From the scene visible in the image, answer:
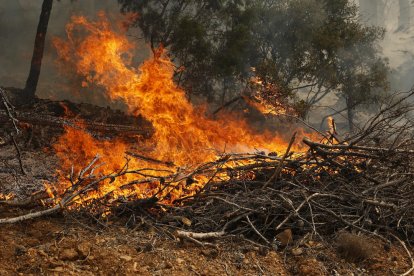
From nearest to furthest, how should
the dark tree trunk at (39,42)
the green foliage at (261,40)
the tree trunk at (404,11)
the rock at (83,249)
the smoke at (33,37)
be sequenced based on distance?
the rock at (83,249) → the dark tree trunk at (39,42) → the green foliage at (261,40) → the smoke at (33,37) → the tree trunk at (404,11)

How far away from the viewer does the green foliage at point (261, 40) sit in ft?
55.9

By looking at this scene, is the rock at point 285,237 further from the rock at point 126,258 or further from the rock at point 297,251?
the rock at point 126,258

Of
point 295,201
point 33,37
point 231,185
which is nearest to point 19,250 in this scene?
point 231,185

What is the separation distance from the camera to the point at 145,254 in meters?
3.69

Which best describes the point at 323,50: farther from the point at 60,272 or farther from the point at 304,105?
the point at 60,272

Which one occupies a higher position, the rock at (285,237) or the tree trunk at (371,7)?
the tree trunk at (371,7)

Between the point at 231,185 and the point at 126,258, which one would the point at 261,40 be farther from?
the point at 126,258

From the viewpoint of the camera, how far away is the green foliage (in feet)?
55.9

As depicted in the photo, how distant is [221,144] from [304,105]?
6.15 m

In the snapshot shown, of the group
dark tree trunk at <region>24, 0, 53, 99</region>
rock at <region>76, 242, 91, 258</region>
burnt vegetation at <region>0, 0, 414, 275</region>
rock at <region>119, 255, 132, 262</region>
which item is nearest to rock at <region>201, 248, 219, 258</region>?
burnt vegetation at <region>0, 0, 414, 275</region>

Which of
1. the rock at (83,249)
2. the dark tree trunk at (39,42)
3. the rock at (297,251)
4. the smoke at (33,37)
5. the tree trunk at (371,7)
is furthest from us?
the tree trunk at (371,7)

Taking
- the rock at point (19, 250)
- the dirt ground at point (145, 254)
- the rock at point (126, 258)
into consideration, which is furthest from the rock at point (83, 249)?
the rock at point (19, 250)

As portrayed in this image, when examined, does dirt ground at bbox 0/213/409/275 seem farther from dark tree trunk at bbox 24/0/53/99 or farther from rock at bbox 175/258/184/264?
dark tree trunk at bbox 24/0/53/99

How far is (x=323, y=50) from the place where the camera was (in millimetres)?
19172
